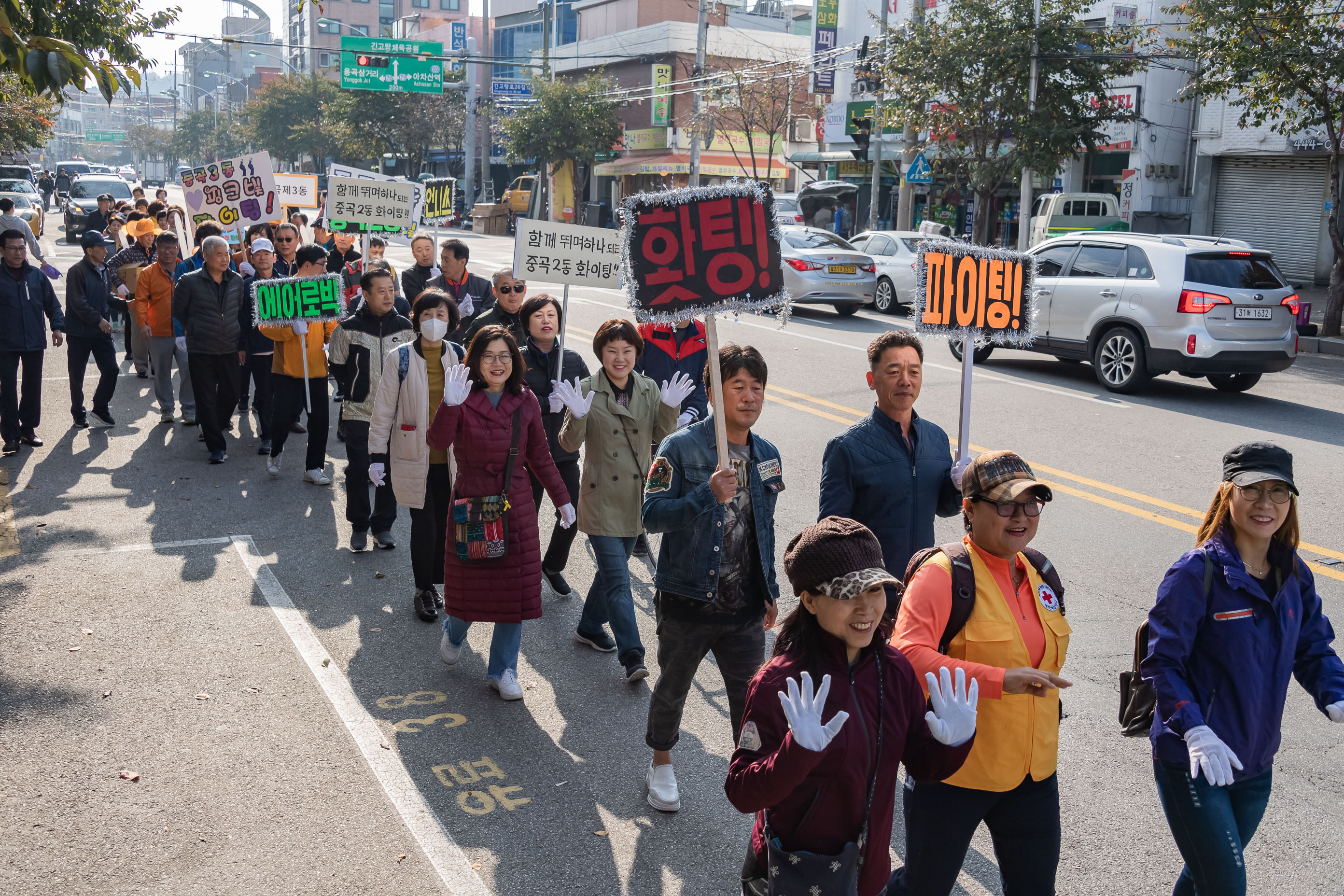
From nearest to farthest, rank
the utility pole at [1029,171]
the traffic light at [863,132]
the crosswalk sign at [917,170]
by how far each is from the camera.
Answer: the utility pole at [1029,171] < the crosswalk sign at [917,170] < the traffic light at [863,132]

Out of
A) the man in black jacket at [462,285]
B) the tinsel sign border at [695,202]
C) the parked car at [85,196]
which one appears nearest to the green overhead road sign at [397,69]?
the parked car at [85,196]

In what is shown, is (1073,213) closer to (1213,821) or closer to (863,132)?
(863,132)

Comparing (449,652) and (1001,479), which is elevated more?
(1001,479)

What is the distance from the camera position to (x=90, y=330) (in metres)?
11.3

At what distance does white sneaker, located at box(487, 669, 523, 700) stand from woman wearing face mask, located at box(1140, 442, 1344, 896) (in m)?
3.08

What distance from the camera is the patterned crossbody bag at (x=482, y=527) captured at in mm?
5555

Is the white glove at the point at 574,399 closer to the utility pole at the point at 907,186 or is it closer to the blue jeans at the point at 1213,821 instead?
the blue jeans at the point at 1213,821

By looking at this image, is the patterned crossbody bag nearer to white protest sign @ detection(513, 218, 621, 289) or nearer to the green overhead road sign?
white protest sign @ detection(513, 218, 621, 289)

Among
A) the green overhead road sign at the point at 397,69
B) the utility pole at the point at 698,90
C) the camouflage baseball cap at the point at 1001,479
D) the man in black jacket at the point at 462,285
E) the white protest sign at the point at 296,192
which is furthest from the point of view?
the green overhead road sign at the point at 397,69

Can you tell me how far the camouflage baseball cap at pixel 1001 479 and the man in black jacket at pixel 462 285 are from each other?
6.79 m

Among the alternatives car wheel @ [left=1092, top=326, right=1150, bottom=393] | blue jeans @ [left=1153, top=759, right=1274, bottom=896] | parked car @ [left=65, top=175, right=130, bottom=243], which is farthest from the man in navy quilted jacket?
parked car @ [left=65, top=175, right=130, bottom=243]

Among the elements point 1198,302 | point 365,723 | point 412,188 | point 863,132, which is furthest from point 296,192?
point 863,132

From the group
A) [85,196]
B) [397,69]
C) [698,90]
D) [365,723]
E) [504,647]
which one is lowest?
[365,723]

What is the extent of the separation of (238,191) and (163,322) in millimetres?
3353
